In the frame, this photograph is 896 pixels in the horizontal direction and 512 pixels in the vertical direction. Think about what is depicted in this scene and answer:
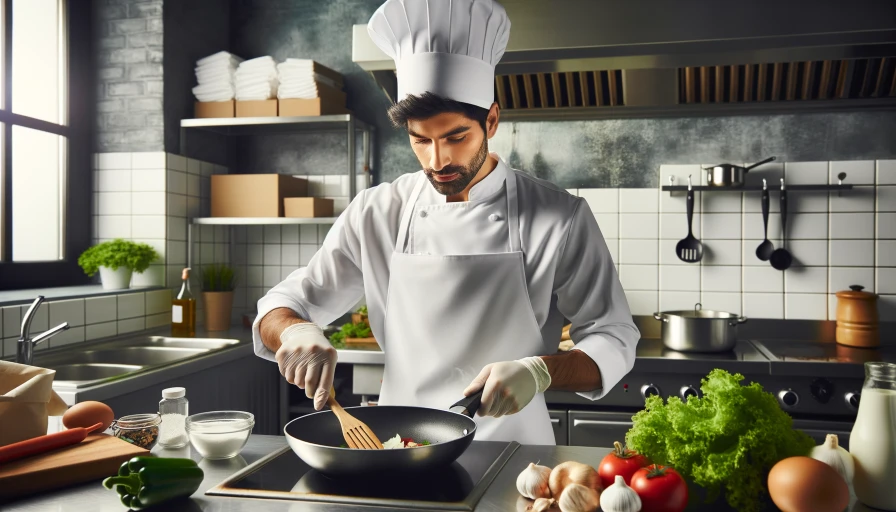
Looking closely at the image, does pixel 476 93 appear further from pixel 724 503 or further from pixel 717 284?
pixel 717 284

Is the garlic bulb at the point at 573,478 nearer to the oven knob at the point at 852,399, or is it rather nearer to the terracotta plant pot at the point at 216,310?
the oven knob at the point at 852,399

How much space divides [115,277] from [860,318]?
3141mm

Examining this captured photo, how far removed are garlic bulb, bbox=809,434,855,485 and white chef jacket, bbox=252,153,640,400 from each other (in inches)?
20.2

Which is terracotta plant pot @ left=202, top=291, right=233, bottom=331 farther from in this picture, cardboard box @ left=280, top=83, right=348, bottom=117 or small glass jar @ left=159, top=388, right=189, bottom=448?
small glass jar @ left=159, top=388, right=189, bottom=448

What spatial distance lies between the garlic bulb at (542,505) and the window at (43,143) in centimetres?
259

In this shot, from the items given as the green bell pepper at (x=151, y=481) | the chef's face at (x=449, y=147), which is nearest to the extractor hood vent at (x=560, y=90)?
the chef's face at (x=449, y=147)

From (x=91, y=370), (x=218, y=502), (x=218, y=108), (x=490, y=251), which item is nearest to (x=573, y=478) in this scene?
(x=218, y=502)

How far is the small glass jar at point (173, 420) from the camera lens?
1.37 m

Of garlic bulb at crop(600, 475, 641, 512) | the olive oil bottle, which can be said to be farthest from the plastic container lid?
the olive oil bottle

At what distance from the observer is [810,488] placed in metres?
0.95

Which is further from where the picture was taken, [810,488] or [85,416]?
[85,416]

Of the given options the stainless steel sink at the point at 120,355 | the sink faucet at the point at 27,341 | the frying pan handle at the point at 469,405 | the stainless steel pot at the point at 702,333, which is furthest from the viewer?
the stainless steel pot at the point at 702,333

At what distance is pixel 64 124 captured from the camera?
10.2 ft

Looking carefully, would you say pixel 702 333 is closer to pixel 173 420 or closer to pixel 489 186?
pixel 489 186
